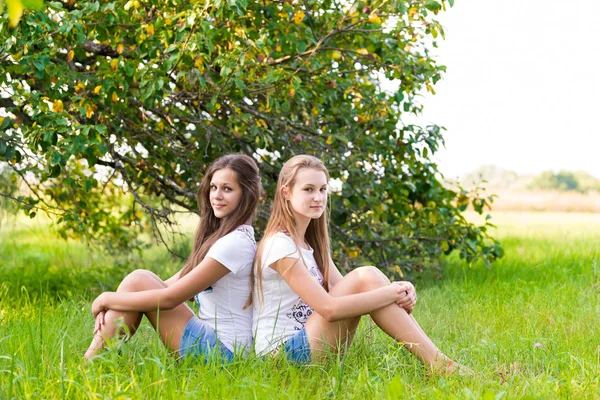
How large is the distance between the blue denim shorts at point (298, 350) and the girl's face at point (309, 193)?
0.57 m

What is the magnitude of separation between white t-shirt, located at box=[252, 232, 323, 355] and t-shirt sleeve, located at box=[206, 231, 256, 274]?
0.10m

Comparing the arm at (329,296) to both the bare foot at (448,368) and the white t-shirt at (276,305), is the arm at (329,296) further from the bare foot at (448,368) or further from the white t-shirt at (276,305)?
the bare foot at (448,368)

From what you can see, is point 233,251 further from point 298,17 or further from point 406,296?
point 298,17

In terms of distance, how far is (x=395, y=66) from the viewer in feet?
17.5

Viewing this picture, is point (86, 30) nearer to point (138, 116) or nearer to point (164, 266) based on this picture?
point (138, 116)

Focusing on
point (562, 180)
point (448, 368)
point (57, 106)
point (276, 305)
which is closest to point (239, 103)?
point (57, 106)

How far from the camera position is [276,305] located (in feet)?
10.9

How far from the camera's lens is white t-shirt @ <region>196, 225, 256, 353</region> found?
3295 millimetres

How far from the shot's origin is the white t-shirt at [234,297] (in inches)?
130

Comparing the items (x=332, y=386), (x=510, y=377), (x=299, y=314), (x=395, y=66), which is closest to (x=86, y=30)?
(x=395, y=66)

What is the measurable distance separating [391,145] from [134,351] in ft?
10.1

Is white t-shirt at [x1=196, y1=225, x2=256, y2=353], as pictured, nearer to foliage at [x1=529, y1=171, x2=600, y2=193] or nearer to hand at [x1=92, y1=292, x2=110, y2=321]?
hand at [x1=92, y1=292, x2=110, y2=321]

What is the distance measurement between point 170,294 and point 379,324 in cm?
95

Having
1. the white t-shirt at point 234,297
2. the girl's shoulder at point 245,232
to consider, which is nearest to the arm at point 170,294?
the white t-shirt at point 234,297
